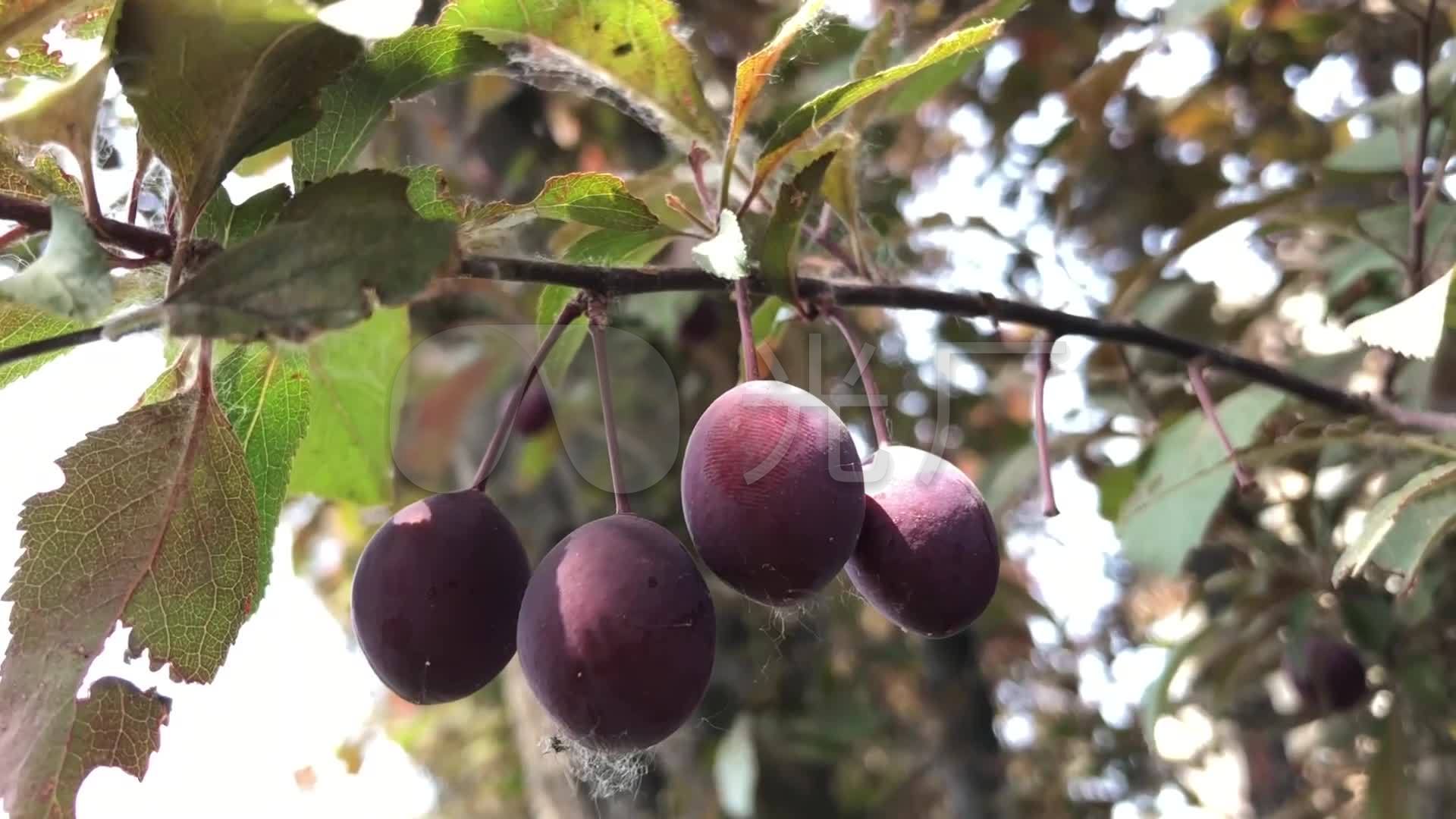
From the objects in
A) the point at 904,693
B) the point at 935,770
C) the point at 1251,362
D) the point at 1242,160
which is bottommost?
the point at 904,693

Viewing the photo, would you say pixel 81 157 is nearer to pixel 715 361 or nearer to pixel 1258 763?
pixel 715 361

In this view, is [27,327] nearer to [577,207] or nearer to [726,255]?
[577,207]

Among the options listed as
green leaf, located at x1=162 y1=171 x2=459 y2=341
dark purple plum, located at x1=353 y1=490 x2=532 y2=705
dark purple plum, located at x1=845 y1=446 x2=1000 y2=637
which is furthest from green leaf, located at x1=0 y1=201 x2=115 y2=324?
dark purple plum, located at x1=845 y1=446 x2=1000 y2=637

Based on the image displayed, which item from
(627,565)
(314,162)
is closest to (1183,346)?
(627,565)

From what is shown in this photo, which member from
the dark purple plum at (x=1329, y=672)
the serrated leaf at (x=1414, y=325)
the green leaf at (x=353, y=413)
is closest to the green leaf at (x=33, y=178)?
the green leaf at (x=353, y=413)

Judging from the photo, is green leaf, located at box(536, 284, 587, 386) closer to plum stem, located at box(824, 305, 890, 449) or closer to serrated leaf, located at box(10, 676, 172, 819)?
plum stem, located at box(824, 305, 890, 449)

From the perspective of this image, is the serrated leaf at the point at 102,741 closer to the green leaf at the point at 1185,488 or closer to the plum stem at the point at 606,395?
the plum stem at the point at 606,395
